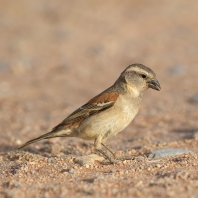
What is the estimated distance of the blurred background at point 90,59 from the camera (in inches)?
434

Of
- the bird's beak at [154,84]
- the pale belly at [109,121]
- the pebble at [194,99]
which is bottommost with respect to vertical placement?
the pale belly at [109,121]

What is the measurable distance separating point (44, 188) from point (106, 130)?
6.14ft

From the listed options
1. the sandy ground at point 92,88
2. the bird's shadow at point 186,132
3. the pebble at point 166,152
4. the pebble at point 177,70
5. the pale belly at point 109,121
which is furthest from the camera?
the pebble at point 177,70

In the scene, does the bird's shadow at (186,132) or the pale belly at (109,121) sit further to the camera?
the bird's shadow at (186,132)

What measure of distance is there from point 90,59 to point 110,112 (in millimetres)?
10122

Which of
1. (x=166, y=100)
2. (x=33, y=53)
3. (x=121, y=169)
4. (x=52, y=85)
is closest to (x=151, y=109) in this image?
(x=166, y=100)

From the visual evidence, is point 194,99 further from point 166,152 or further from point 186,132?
point 166,152

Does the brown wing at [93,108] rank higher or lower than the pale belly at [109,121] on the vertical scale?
higher

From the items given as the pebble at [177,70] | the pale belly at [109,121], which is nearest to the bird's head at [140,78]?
Answer: the pale belly at [109,121]

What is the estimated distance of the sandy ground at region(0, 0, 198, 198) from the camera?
5.87 metres

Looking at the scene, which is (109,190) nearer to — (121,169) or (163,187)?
(163,187)

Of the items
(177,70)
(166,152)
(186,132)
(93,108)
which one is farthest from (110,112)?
(177,70)

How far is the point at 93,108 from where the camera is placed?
24.5ft

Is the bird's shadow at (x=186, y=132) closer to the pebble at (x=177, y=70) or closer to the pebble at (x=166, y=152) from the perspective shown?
the pebble at (x=166, y=152)
